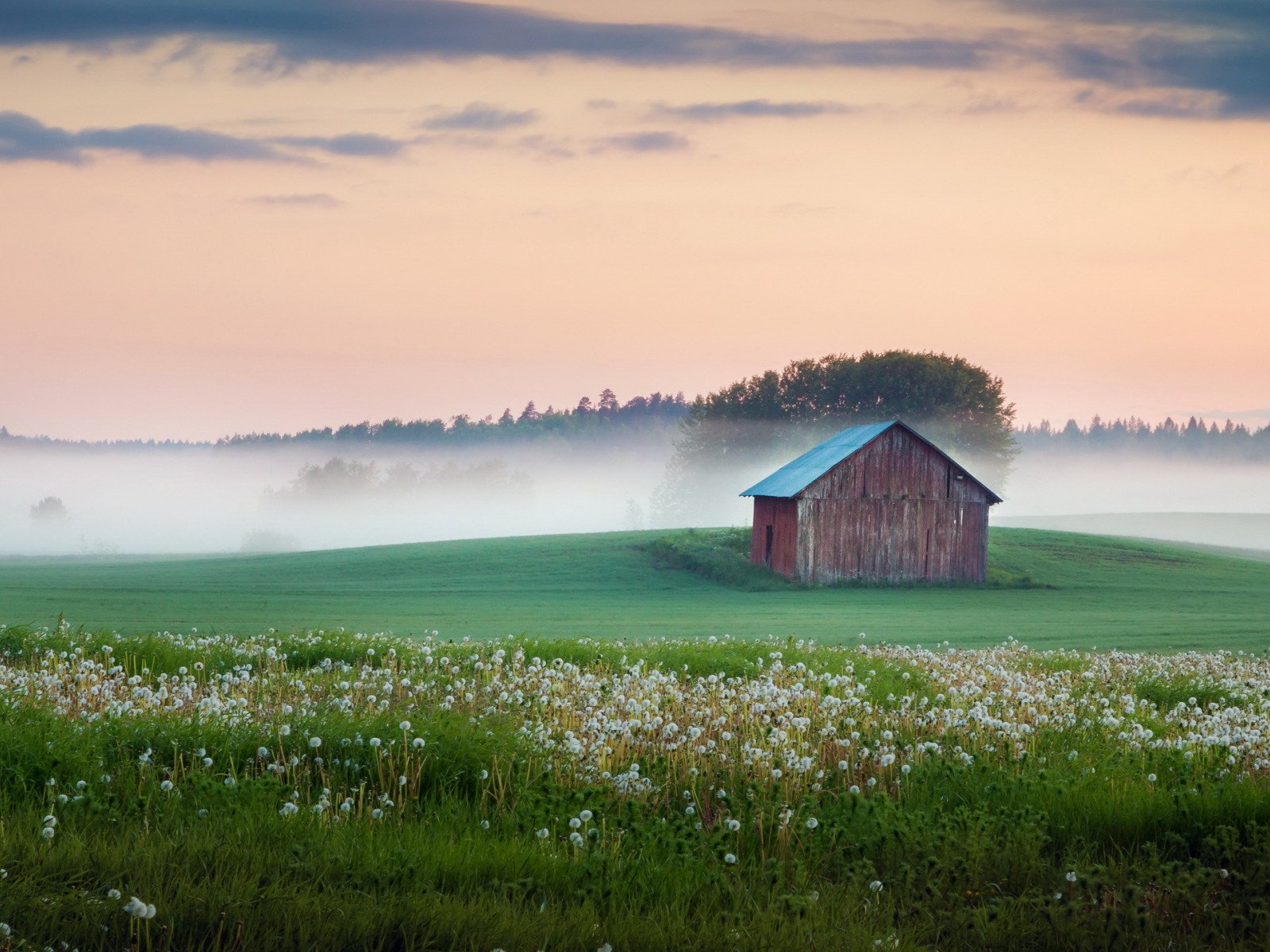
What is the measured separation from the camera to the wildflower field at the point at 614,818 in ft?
19.9

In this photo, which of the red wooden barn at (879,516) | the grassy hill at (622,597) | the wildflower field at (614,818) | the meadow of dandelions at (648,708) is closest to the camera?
the wildflower field at (614,818)

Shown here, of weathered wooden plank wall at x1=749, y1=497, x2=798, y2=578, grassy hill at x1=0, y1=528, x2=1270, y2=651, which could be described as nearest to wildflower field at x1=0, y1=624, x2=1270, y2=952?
grassy hill at x1=0, y1=528, x2=1270, y2=651

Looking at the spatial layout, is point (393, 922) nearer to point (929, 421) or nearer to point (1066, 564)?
point (1066, 564)

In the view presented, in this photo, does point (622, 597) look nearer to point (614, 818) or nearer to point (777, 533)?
point (777, 533)

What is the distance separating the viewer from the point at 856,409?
313 feet

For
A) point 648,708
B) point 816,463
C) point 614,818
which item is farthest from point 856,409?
point 614,818

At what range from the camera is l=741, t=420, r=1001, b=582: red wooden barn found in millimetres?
54000

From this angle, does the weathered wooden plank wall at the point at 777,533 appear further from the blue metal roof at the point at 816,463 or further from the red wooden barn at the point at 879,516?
the blue metal roof at the point at 816,463

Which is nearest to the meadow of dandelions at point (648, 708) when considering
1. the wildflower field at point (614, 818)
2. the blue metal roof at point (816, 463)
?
the wildflower field at point (614, 818)

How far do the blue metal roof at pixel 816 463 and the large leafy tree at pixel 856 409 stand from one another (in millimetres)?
32438

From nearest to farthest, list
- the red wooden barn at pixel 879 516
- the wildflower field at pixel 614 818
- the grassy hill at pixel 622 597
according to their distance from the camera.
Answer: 1. the wildflower field at pixel 614 818
2. the grassy hill at pixel 622 597
3. the red wooden barn at pixel 879 516

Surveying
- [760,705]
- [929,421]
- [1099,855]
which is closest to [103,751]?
[760,705]

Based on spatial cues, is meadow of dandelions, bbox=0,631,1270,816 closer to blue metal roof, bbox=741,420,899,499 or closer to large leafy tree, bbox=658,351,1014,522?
blue metal roof, bbox=741,420,899,499

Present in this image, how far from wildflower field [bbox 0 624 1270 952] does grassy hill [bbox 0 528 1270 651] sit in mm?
13636
